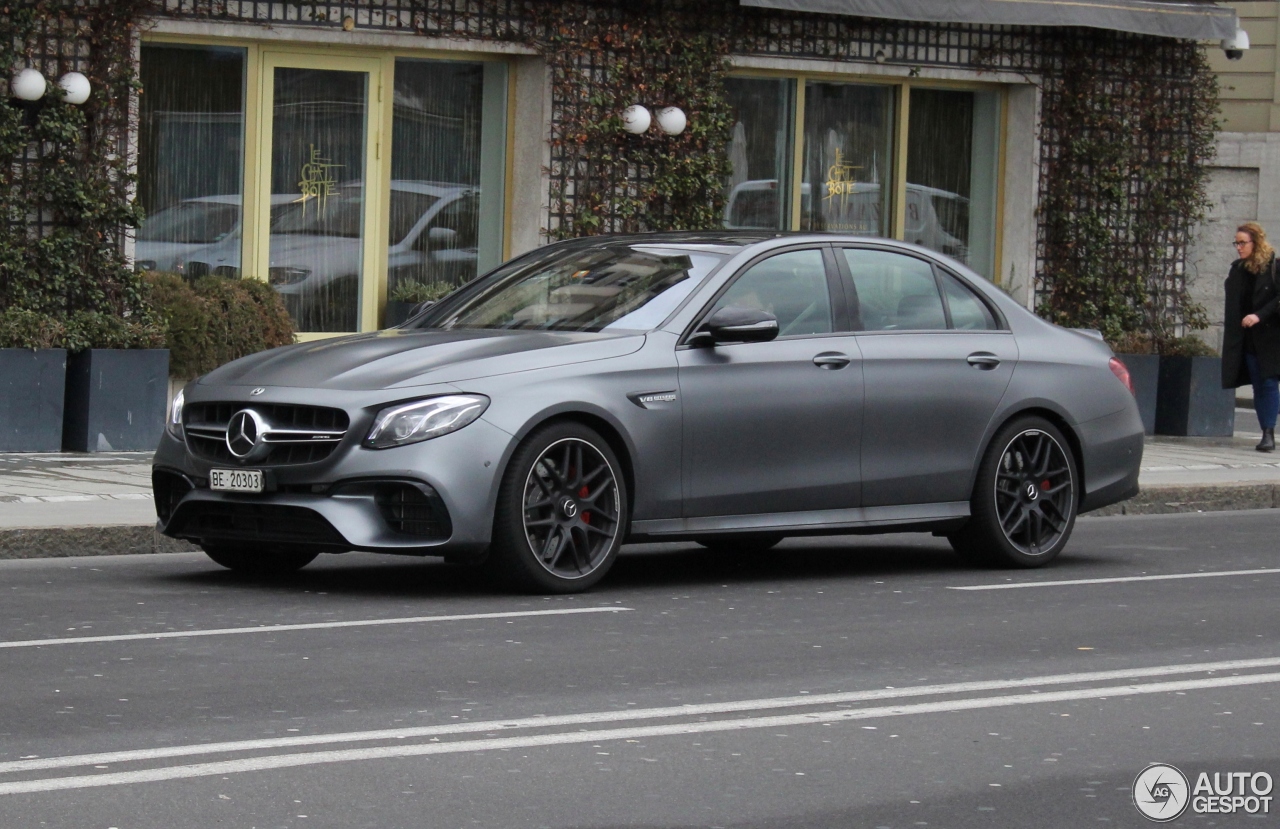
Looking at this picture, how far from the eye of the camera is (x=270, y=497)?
9.27 metres

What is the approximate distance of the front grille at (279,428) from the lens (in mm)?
9180

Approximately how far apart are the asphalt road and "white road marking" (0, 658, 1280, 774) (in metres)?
0.02

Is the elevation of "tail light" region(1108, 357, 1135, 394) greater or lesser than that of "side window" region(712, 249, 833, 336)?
lesser

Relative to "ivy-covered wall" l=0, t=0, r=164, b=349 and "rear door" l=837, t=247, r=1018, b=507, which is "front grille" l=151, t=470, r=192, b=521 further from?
"ivy-covered wall" l=0, t=0, r=164, b=349

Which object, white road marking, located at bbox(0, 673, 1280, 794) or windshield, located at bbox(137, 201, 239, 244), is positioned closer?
white road marking, located at bbox(0, 673, 1280, 794)

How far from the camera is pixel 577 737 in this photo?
21.5ft

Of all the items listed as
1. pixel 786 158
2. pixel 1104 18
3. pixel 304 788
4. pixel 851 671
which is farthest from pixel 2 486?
pixel 1104 18

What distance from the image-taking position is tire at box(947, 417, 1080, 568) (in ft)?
35.9

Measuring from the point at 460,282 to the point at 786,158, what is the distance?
3.21 metres

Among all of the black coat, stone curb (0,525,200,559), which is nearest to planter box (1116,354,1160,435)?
the black coat

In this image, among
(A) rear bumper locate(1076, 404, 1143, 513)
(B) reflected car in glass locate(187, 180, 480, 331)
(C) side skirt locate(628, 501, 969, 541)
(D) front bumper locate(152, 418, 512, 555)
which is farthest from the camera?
(B) reflected car in glass locate(187, 180, 480, 331)

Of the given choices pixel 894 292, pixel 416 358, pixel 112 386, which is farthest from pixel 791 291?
pixel 112 386

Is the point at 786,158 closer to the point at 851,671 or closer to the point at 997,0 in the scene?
the point at 997,0

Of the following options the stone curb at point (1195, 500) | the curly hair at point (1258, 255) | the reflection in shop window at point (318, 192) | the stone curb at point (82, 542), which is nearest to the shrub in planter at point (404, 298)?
the reflection in shop window at point (318, 192)
